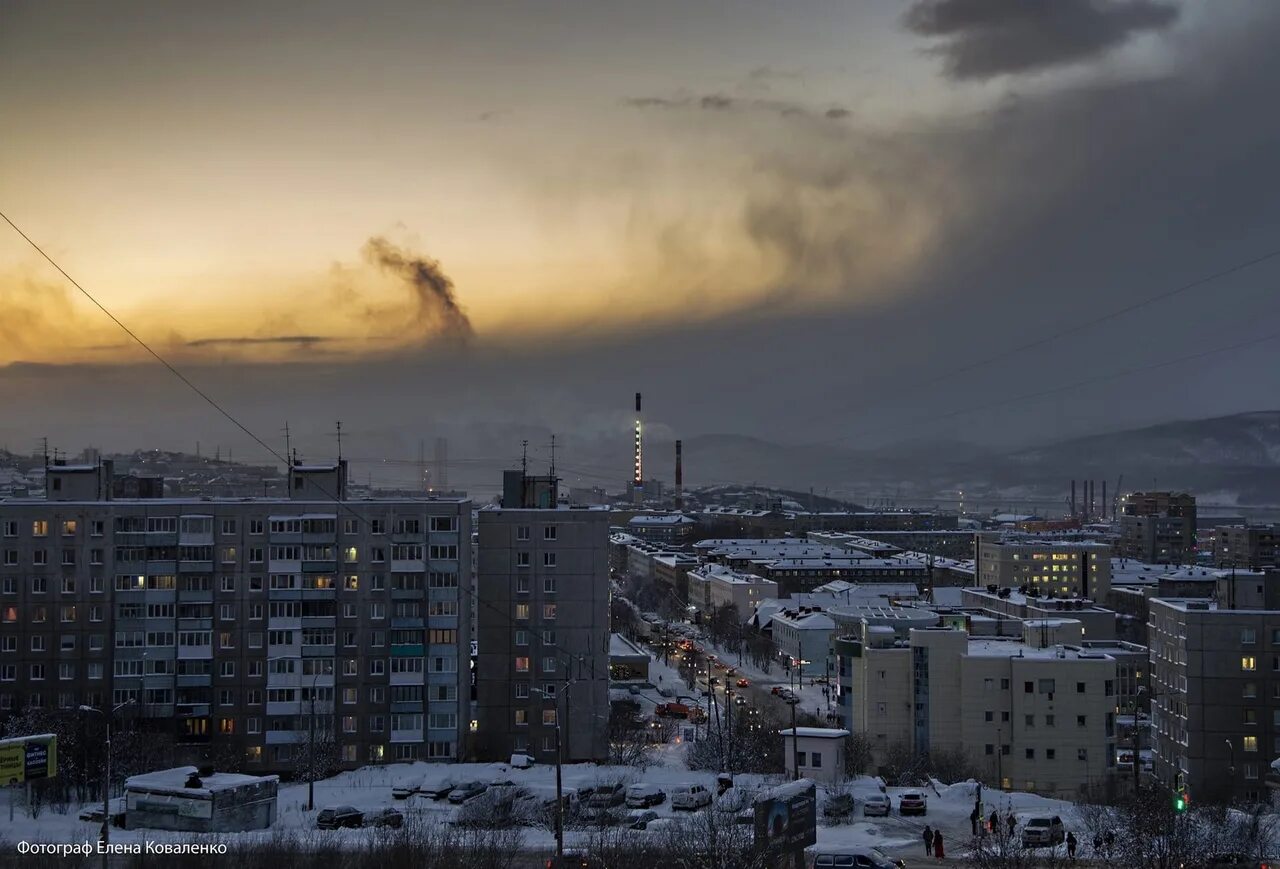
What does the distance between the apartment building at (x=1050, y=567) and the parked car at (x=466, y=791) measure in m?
80.1

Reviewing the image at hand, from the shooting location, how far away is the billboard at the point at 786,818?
57.6 ft

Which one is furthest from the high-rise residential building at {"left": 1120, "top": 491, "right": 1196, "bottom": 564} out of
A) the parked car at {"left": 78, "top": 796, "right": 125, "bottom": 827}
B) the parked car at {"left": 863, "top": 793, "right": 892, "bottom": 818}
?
the parked car at {"left": 78, "top": 796, "right": 125, "bottom": 827}

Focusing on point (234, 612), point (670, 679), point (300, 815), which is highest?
point (234, 612)

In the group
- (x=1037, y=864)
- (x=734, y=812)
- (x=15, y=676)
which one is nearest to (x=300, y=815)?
Answer: (x=734, y=812)

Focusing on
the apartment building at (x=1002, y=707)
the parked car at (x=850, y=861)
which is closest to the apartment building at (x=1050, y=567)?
the apartment building at (x=1002, y=707)

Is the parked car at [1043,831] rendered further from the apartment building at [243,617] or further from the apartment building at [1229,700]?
the apartment building at [1229,700]

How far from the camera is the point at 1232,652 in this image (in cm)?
3950

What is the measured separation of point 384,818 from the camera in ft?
74.5

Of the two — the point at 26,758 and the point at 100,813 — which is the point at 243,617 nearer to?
the point at 100,813

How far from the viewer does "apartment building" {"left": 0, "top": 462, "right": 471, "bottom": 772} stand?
35375 millimetres

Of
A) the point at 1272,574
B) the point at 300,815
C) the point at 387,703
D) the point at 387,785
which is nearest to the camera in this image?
the point at 300,815

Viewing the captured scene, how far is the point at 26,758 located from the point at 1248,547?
5644 inches

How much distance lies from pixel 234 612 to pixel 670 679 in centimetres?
3657

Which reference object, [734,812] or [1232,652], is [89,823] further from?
[1232,652]
